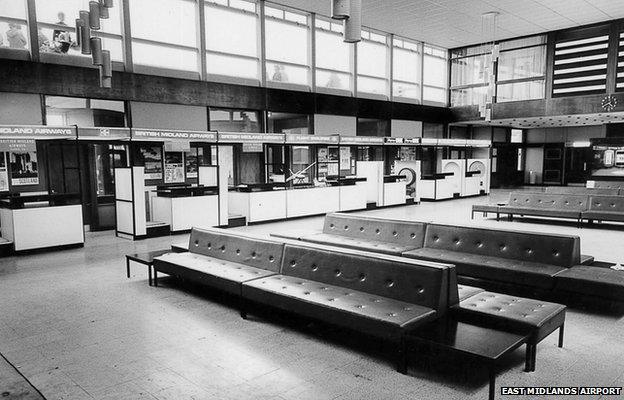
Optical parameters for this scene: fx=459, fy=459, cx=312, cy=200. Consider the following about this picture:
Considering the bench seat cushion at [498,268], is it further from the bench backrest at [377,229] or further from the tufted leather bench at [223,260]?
the tufted leather bench at [223,260]

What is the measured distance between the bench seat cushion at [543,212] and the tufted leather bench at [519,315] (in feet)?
23.5

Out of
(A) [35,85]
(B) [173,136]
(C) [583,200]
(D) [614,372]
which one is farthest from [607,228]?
(A) [35,85]

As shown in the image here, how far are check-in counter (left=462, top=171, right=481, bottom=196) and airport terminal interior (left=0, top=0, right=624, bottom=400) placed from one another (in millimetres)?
126

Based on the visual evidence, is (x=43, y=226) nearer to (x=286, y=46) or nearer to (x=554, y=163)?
(x=286, y=46)

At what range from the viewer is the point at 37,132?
813 cm

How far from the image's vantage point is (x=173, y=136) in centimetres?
988

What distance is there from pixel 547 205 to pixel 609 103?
7.29 metres

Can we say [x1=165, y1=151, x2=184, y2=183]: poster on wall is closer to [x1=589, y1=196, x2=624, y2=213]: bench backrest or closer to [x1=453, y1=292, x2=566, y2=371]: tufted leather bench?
[x1=453, y1=292, x2=566, y2=371]: tufted leather bench

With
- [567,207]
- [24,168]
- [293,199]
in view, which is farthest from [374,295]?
[24,168]

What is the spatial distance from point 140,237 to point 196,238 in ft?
13.1

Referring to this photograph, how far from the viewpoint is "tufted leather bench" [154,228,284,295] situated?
4.96 m

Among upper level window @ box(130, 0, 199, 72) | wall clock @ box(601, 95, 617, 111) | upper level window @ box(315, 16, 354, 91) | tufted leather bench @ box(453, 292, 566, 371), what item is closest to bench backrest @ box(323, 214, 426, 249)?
tufted leather bench @ box(453, 292, 566, 371)

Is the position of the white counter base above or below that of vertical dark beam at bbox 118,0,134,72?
below

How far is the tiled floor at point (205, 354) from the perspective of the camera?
330 centimetres
